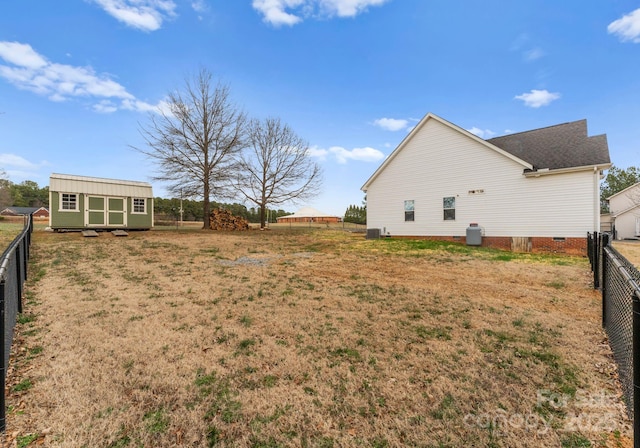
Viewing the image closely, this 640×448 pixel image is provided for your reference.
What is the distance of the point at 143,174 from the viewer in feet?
66.6

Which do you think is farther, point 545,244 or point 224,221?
point 224,221

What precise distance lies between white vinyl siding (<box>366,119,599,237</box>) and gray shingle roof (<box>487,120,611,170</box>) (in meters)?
A: 0.74

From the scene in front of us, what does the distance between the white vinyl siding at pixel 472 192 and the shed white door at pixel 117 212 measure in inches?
624

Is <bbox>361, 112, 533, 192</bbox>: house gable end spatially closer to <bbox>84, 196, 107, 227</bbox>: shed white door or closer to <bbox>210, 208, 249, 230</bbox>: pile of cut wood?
<bbox>210, 208, 249, 230</bbox>: pile of cut wood

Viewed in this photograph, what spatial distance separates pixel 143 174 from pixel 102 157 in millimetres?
3496

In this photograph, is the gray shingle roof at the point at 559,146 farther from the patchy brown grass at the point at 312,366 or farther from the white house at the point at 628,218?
the white house at the point at 628,218

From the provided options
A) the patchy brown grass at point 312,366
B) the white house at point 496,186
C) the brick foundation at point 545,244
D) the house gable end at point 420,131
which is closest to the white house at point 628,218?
the white house at point 496,186

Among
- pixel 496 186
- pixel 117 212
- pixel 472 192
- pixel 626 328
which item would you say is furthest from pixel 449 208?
pixel 117 212

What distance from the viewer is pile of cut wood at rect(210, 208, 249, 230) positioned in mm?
22938

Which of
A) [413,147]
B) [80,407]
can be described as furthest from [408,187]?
[80,407]

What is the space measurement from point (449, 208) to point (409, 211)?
7.20ft

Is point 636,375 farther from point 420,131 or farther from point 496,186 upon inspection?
point 420,131

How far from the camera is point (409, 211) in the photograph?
52.8ft

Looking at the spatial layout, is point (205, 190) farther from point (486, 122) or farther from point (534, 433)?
point (534, 433)
